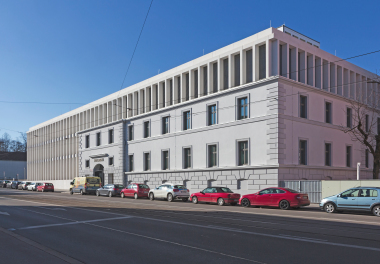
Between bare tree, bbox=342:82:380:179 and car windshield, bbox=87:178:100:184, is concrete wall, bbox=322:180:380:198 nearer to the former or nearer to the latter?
bare tree, bbox=342:82:380:179

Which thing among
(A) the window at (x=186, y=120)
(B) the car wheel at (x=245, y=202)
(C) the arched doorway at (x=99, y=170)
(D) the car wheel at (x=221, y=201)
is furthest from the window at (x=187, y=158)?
(C) the arched doorway at (x=99, y=170)

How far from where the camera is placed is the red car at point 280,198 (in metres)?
21.5

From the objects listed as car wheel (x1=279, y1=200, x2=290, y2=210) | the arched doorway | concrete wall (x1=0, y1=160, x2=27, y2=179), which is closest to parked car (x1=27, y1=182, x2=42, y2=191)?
the arched doorway

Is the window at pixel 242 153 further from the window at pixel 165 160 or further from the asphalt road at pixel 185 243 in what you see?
the asphalt road at pixel 185 243

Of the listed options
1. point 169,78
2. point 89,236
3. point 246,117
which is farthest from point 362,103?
point 89,236

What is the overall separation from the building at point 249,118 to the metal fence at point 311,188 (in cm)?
119

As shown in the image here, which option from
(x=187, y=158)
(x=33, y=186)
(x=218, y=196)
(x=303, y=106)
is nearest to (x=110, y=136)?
(x=187, y=158)

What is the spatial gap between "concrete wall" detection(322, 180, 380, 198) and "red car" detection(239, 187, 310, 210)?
118 inches

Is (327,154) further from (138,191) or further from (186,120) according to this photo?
(138,191)

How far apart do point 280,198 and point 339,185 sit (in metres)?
4.80

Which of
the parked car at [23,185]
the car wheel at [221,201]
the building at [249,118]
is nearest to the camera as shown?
the car wheel at [221,201]

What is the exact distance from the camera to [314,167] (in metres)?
29.7

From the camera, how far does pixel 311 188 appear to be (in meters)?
25.5

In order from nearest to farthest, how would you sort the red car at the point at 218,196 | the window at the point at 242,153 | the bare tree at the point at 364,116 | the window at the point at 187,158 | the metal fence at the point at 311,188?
the metal fence at the point at 311,188, the red car at the point at 218,196, the window at the point at 242,153, the bare tree at the point at 364,116, the window at the point at 187,158
